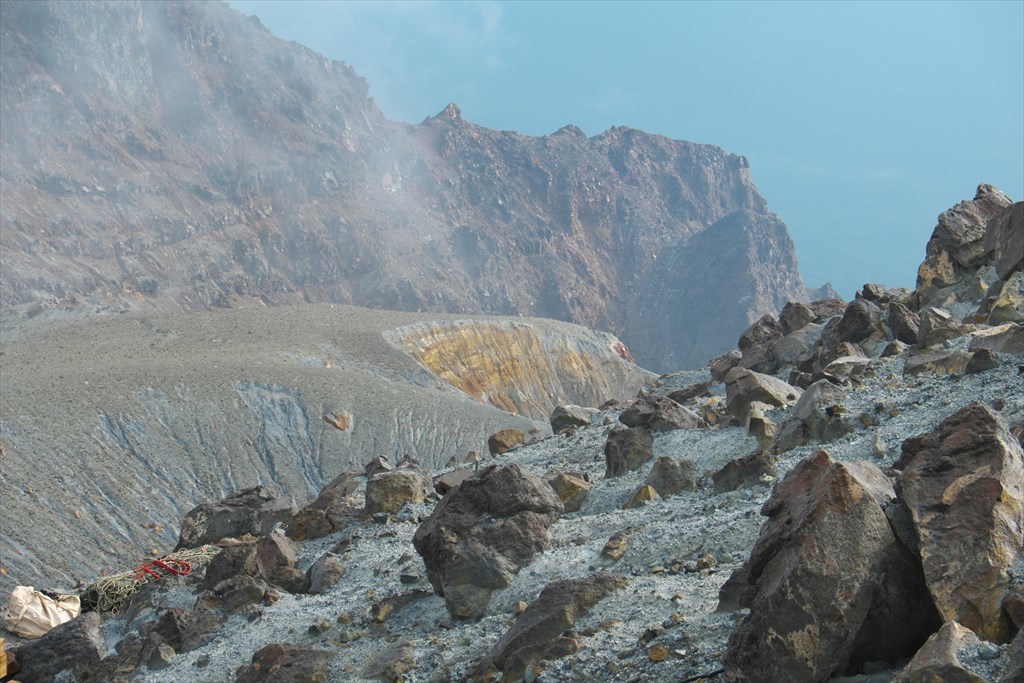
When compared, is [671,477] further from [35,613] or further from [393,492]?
[35,613]

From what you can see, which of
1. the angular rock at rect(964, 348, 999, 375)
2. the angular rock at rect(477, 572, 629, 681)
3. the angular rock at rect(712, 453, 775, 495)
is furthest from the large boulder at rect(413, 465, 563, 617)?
the angular rock at rect(964, 348, 999, 375)

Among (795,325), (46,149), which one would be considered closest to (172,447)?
(795,325)

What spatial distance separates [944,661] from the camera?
636 cm

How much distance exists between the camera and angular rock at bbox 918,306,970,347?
19172mm

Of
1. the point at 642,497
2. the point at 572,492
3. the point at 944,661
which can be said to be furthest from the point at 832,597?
the point at 572,492

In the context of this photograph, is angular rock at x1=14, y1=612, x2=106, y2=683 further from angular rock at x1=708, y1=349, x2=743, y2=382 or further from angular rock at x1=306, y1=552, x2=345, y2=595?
angular rock at x1=708, y1=349, x2=743, y2=382

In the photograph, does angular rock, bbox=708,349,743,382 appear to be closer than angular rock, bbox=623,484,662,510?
No

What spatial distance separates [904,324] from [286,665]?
15497 millimetres

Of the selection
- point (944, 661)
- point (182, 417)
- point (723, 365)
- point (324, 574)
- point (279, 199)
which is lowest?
point (944, 661)

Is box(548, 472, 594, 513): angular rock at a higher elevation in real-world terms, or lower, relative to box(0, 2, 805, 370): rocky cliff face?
lower

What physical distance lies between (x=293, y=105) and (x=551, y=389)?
93.3 meters

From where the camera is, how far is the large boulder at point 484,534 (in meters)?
12.1

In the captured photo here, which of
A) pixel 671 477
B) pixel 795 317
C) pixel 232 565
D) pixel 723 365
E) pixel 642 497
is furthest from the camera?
pixel 795 317

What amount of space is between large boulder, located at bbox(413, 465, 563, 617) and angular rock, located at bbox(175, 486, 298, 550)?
7.58 m
